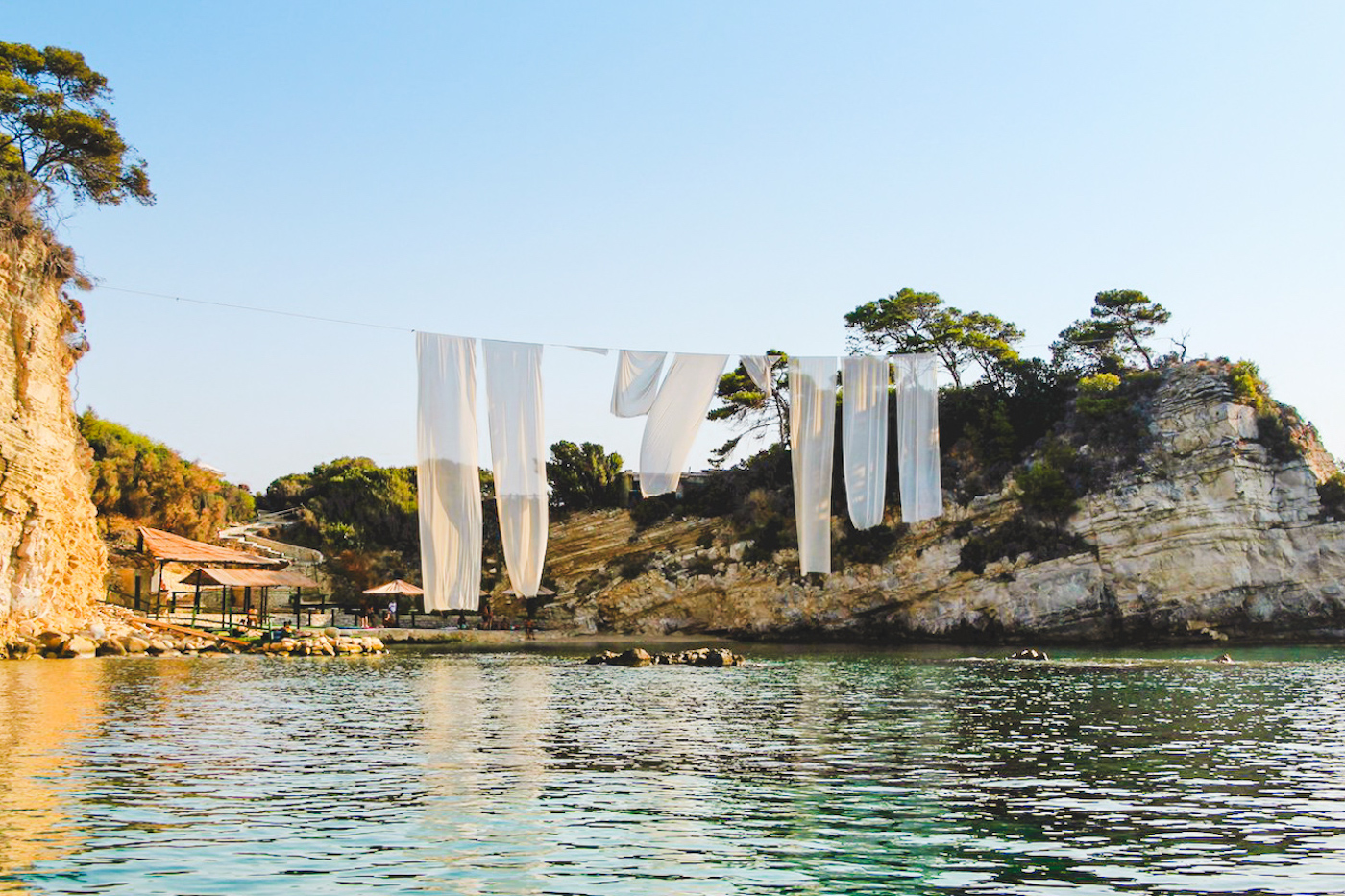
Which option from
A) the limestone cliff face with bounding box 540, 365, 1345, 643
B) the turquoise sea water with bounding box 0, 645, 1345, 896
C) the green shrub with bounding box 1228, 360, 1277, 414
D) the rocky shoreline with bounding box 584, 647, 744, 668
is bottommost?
the rocky shoreline with bounding box 584, 647, 744, 668

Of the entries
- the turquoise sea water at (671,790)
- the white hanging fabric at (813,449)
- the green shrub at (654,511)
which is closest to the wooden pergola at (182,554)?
the turquoise sea water at (671,790)

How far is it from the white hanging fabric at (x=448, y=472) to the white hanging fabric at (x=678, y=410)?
10.8ft

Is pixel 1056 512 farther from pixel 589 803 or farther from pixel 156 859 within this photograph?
pixel 156 859

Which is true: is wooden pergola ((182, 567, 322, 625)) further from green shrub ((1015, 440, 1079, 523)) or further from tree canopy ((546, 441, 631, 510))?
green shrub ((1015, 440, 1079, 523))

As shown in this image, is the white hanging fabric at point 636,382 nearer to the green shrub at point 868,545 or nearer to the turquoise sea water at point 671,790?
the turquoise sea water at point 671,790

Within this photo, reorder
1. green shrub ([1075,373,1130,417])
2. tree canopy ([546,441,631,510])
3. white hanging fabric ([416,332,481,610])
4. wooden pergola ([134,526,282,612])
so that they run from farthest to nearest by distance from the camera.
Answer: tree canopy ([546,441,631,510]) < green shrub ([1075,373,1130,417]) < wooden pergola ([134,526,282,612]) < white hanging fabric ([416,332,481,610])

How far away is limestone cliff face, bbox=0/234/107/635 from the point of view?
83.3 feet

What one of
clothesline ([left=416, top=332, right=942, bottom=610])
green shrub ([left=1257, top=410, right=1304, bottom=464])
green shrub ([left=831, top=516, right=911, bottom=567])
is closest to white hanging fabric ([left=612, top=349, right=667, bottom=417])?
clothesline ([left=416, top=332, right=942, bottom=610])

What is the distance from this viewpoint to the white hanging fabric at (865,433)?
21.1m

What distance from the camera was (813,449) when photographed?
68.6 feet

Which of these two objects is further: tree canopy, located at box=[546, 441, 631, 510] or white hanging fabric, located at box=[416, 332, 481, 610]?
tree canopy, located at box=[546, 441, 631, 510]

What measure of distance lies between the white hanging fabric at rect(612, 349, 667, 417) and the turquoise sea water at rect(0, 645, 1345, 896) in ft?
15.7

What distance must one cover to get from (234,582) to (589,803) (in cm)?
2638

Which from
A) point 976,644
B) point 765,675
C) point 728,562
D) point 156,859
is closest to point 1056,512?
point 976,644
